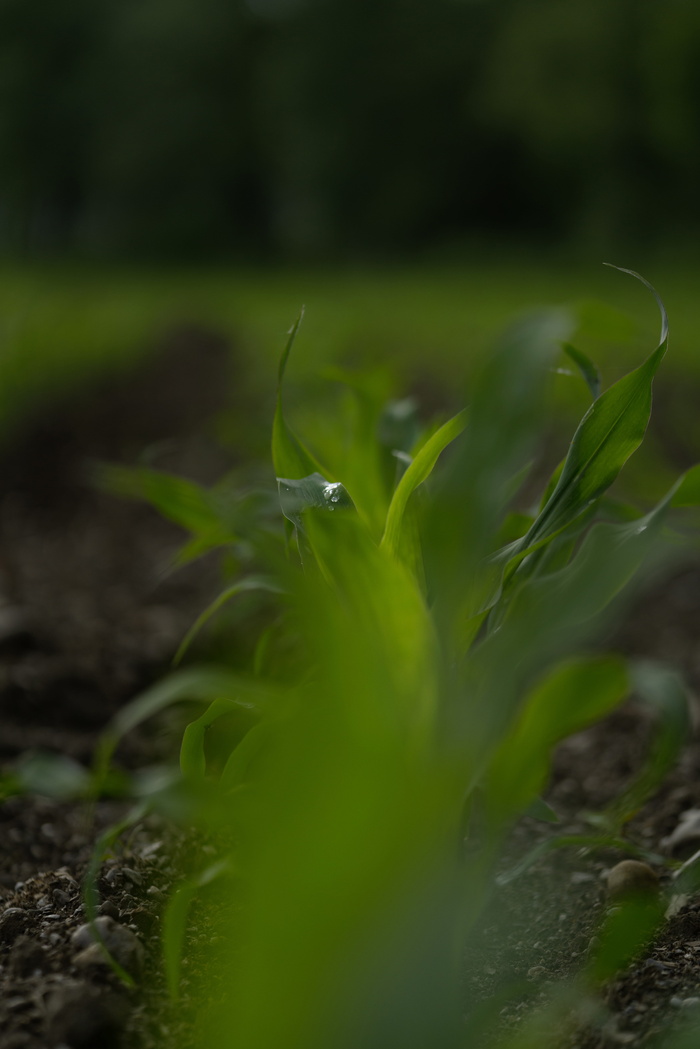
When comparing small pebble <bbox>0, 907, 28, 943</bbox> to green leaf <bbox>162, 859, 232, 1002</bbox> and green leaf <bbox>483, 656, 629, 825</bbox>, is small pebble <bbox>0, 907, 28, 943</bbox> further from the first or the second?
green leaf <bbox>483, 656, 629, 825</bbox>

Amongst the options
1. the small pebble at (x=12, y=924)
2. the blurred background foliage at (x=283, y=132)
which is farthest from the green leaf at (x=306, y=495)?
the blurred background foliage at (x=283, y=132)

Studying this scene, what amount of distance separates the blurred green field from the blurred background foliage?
7934 mm

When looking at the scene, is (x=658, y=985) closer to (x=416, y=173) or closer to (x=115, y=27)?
(x=416, y=173)

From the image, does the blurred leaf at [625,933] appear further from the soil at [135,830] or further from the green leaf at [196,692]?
the green leaf at [196,692]

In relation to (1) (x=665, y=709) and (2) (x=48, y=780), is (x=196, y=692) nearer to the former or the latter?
(2) (x=48, y=780)

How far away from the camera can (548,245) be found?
1744 cm

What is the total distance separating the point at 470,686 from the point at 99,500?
229 cm

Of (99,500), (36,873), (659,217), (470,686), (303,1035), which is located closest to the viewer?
(303,1035)

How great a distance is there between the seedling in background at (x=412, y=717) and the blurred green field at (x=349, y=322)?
18 centimetres

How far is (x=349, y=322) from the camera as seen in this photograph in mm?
5336

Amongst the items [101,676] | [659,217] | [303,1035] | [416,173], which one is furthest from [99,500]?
[416,173]

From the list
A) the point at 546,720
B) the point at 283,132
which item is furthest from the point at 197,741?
the point at 283,132

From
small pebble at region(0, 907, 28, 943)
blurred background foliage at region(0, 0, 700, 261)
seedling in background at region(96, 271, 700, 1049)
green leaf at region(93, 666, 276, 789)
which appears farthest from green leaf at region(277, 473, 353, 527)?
blurred background foliage at region(0, 0, 700, 261)

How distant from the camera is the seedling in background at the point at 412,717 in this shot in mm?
375
